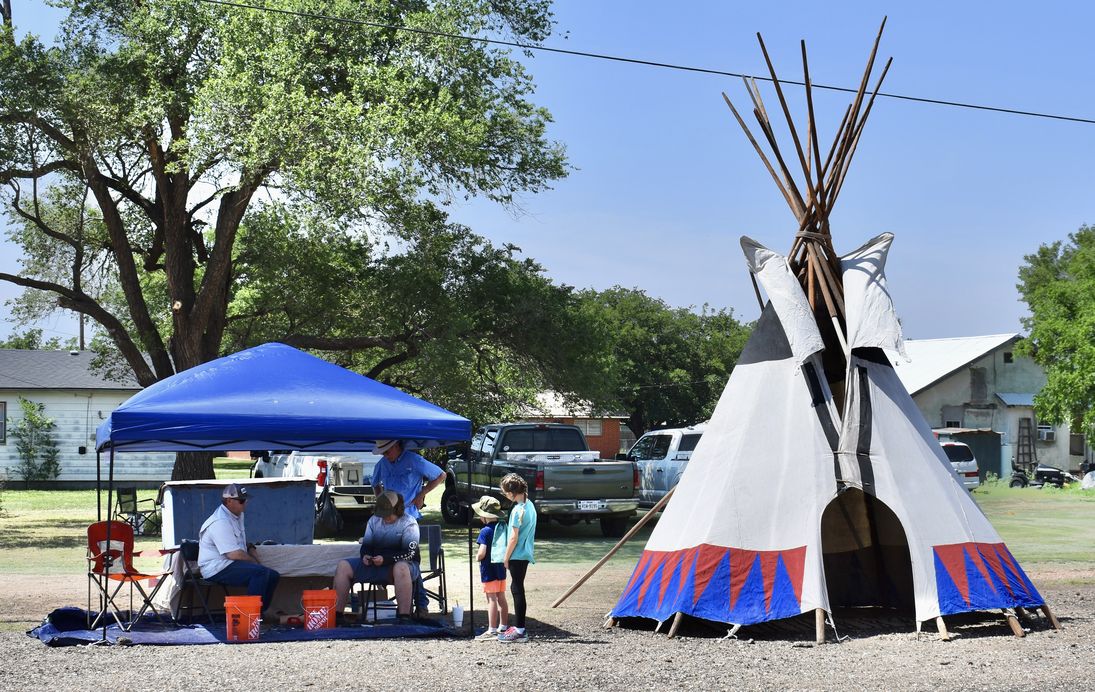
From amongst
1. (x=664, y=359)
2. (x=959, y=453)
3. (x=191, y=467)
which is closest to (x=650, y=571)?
(x=191, y=467)

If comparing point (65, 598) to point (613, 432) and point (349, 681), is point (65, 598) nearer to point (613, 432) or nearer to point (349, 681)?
point (349, 681)

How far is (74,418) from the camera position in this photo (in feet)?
109

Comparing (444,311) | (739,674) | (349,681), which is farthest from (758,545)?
(444,311)

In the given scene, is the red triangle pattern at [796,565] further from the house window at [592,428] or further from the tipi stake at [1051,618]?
the house window at [592,428]

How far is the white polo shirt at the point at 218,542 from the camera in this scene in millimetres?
9945

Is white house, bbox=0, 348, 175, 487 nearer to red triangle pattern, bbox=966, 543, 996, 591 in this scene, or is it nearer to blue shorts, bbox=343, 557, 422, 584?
blue shorts, bbox=343, 557, 422, 584

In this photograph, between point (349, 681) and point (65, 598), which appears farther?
point (65, 598)

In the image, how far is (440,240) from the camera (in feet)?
73.4

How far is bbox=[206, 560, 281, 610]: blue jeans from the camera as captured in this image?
393 inches

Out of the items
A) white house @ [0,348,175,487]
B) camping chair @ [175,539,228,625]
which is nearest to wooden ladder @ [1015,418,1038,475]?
white house @ [0,348,175,487]

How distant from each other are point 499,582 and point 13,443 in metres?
27.1

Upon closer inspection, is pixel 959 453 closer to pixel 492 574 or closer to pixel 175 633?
pixel 492 574

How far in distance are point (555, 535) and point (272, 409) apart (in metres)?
10.7

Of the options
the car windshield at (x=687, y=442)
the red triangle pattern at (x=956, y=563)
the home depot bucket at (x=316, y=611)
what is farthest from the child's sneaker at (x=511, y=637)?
the car windshield at (x=687, y=442)
